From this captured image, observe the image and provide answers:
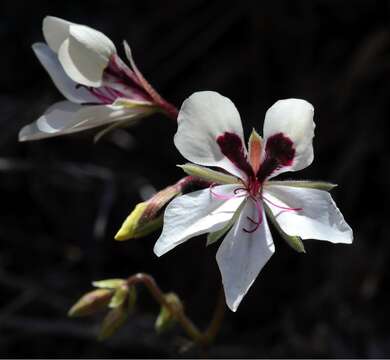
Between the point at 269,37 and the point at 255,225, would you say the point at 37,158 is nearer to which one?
the point at 269,37

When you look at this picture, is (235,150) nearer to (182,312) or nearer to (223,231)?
(223,231)

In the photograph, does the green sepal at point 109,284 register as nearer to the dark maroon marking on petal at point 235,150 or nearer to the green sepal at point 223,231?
the green sepal at point 223,231

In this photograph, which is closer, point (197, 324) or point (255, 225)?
point (255, 225)

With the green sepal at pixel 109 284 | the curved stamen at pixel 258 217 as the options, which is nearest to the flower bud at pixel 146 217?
the curved stamen at pixel 258 217

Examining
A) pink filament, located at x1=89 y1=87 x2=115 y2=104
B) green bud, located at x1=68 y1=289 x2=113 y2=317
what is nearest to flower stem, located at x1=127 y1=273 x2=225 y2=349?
green bud, located at x1=68 y1=289 x2=113 y2=317

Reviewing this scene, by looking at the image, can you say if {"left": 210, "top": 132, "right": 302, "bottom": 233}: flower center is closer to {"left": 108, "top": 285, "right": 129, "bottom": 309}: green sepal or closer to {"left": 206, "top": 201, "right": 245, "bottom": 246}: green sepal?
{"left": 206, "top": 201, "right": 245, "bottom": 246}: green sepal

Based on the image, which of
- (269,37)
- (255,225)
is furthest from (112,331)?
(269,37)
